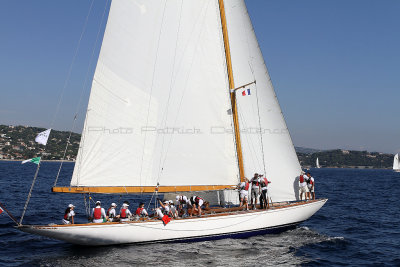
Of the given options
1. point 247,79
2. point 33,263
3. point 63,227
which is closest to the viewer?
point 33,263

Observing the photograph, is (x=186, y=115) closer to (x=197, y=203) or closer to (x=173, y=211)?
(x=197, y=203)

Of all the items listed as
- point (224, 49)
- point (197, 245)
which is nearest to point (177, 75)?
point (224, 49)

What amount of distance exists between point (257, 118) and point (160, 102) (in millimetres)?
5683

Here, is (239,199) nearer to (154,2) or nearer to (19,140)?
(154,2)

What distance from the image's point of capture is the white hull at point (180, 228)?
16969 mm

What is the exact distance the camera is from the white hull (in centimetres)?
1697

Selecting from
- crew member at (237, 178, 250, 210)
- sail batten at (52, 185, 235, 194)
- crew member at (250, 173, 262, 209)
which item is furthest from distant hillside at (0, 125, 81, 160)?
crew member at (250, 173, 262, 209)

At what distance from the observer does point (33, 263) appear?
15578mm

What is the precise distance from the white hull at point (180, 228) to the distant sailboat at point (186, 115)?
73 millimetres

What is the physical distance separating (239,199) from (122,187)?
6390mm

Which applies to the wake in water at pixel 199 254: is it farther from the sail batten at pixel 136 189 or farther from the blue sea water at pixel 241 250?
the sail batten at pixel 136 189

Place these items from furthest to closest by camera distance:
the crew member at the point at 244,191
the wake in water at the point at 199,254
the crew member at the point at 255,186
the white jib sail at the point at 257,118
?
the white jib sail at the point at 257,118, the crew member at the point at 255,186, the crew member at the point at 244,191, the wake in water at the point at 199,254

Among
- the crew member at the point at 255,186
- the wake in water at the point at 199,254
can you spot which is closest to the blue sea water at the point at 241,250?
the wake in water at the point at 199,254

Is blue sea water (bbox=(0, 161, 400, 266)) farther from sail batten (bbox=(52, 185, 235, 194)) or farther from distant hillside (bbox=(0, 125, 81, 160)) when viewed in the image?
distant hillside (bbox=(0, 125, 81, 160))
